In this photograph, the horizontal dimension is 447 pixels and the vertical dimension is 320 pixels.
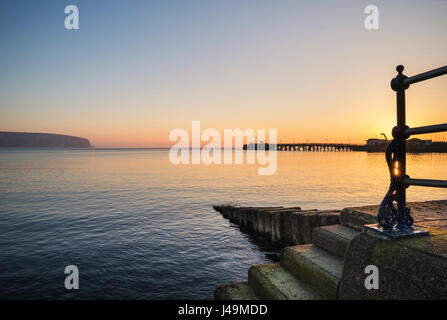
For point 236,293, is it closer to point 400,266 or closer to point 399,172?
point 400,266

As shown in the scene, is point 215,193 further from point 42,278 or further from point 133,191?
point 42,278

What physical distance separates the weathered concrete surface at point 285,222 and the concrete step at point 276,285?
620cm

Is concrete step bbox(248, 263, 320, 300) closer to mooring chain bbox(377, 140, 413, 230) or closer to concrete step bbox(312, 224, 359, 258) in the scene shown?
concrete step bbox(312, 224, 359, 258)

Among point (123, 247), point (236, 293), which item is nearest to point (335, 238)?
point (236, 293)

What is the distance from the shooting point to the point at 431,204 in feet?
16.0

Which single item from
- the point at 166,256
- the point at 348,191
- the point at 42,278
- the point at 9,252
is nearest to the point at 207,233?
the point at 166,256

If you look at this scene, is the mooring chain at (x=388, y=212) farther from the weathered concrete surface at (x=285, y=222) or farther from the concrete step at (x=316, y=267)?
the weathered concrete surface at (x=285, y=222)

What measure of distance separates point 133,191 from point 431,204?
27198 mm

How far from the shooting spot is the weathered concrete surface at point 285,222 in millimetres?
9562

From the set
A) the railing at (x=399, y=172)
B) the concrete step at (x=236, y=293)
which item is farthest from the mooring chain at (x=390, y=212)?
the concrete step at (x=236, y=293)

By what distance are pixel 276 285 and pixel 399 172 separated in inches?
79.3

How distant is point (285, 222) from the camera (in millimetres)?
11477
